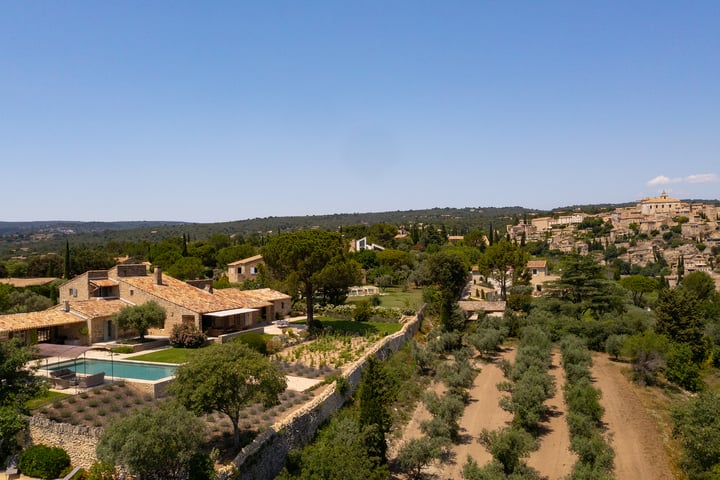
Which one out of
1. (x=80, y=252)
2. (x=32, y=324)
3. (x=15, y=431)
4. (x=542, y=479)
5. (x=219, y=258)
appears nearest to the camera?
(x=15, y=431)

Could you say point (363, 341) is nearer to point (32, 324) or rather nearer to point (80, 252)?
point (32, 324)

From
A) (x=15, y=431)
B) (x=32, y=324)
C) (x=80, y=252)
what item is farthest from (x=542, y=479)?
(x=80, y=252)

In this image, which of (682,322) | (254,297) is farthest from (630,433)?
(254,297)

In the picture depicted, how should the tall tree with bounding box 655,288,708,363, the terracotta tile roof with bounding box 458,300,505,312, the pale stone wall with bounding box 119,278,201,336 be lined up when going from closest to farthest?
the pale stone wall with bounding box 119,278,201,336 → the tall tree with bounding box 655,288,708,363 → the terracotta tile roof with bounding box 458,300,505,312

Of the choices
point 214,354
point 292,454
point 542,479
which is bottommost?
point 542,479

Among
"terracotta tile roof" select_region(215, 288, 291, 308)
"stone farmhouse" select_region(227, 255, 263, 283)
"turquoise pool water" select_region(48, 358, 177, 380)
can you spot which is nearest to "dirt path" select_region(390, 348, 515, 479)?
"turquoise pool water" select_region(48, 358, 177, 380)

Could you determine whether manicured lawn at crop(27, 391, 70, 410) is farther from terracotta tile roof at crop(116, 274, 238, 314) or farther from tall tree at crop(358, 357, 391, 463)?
terracotta tile roof at crop(116, 274, 238, 314)

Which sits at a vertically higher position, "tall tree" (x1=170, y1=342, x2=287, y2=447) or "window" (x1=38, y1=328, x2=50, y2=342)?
"tall tree" (x1=170, y1=342, x2=287, y2=447)
